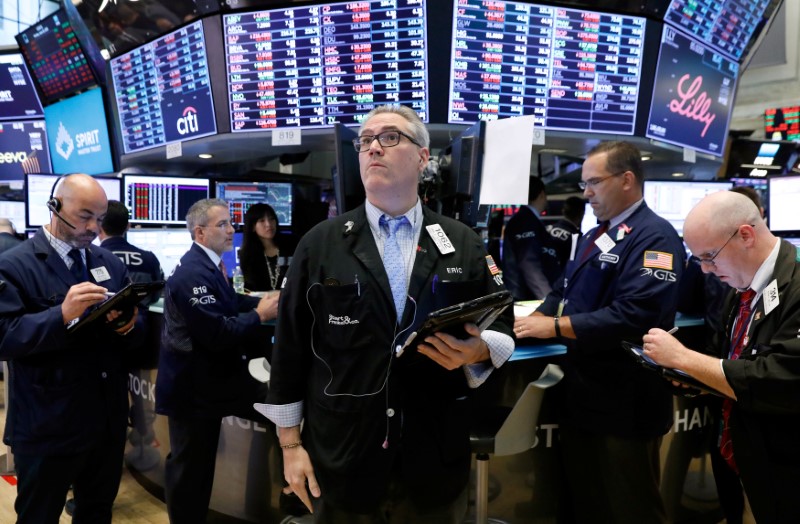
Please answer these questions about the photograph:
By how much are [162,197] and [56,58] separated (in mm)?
1685

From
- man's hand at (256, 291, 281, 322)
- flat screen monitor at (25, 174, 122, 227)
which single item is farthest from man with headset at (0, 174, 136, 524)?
flat screen monitor at (25, 174, 122, 227)

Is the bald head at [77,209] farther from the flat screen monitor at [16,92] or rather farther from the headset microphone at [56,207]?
the flat screen monitor at [16,92]

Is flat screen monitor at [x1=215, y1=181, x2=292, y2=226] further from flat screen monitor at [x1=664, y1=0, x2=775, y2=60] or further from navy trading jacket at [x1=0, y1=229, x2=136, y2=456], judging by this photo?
flat screen monitor at [x1=664, y1=0, x2=775, y2=60]

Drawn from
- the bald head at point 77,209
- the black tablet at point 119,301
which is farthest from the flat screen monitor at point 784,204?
the bald head at point 77,209

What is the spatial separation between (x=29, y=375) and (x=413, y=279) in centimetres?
160

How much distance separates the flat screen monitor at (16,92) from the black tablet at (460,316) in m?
6.15

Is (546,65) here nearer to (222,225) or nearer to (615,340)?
(615,340)

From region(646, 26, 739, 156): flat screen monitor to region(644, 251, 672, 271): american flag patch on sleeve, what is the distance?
198 centimetres

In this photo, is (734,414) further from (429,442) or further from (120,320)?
(120,320)

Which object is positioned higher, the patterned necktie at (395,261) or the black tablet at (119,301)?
the patterned necktie at (395,261)

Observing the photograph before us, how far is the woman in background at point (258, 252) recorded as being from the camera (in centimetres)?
444

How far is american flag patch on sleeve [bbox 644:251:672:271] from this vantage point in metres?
2.14

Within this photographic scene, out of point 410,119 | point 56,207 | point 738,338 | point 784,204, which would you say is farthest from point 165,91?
point 784,204

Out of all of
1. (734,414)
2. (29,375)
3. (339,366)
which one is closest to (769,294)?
(734,414)
